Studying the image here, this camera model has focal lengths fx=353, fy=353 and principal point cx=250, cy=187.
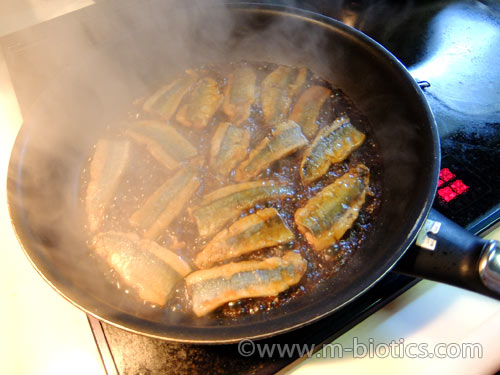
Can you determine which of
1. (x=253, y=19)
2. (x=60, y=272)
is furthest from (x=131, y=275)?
(x=253, y=19)

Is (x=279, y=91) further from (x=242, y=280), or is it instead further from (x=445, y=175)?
(x=242, y=280)

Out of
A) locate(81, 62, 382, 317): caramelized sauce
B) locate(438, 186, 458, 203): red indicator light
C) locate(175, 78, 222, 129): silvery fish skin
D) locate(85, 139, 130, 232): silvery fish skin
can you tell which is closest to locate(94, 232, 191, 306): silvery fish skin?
locate(81, 62, 382, 317): caramelized sauce

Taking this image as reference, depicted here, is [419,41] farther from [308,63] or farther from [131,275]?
[131,275]

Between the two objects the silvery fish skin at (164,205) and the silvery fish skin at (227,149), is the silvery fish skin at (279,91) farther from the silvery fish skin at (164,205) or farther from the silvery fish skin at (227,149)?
the silvery fish skin at (164,205)

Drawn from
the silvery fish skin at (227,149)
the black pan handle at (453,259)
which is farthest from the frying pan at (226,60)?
the silvery fish skin at (227,149)

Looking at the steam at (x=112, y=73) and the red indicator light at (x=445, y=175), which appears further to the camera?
the red indicator light at (x=445, y=175)

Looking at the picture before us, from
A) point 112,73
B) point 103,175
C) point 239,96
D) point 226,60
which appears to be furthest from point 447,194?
point 112,73
